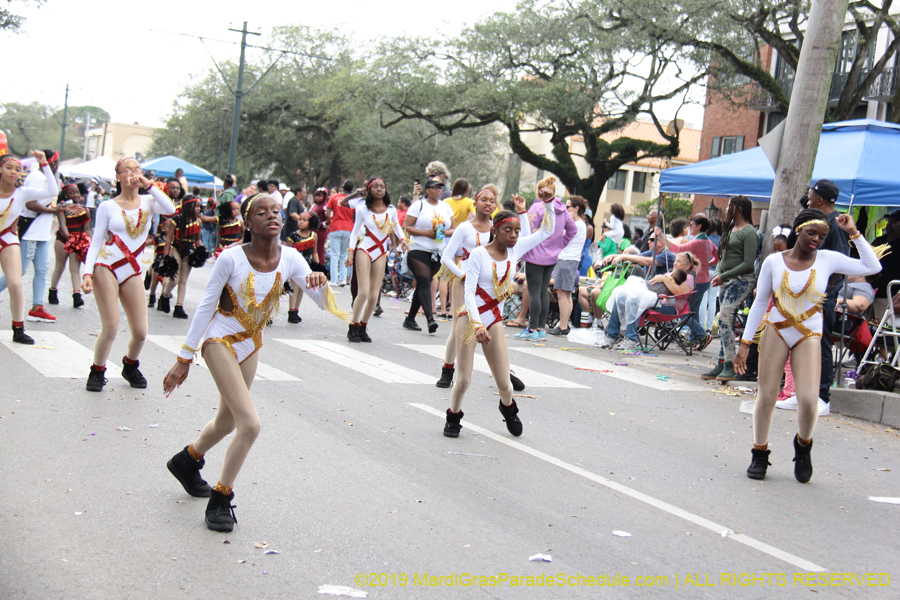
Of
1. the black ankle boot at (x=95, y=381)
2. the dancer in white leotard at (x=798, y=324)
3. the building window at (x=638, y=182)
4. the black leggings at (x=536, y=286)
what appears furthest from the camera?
the building window at (x=638, y=182)

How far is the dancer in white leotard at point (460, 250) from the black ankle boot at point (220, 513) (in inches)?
144

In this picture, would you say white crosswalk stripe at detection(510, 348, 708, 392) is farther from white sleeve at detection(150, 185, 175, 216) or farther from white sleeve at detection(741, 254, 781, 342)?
white sleeve at detection(150, 185, 175, 216)

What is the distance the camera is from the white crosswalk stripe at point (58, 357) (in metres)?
8.02

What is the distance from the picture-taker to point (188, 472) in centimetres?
494

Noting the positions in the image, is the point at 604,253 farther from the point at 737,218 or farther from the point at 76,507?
the point at 76,507

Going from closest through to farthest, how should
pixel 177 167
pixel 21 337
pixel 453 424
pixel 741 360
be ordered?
1. pixel 741 360
2. pixel 453 424
3. pixel 21 337
4. pixel 177 167

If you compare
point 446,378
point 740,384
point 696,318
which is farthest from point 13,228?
point 696,318

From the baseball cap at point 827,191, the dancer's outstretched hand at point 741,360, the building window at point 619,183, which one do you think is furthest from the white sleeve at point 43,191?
the building window at point 619,183

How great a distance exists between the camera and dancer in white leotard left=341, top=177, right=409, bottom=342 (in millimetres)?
11023

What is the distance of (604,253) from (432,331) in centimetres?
507

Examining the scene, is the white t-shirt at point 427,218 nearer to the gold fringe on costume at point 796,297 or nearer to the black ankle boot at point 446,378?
the black ankle boot at point 446,378

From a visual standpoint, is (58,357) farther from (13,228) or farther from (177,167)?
(177,167)

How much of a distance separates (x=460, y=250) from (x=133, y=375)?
3.17 metres

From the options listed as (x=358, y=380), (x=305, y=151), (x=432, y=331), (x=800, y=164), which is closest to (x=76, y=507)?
(x=358, y=380)
